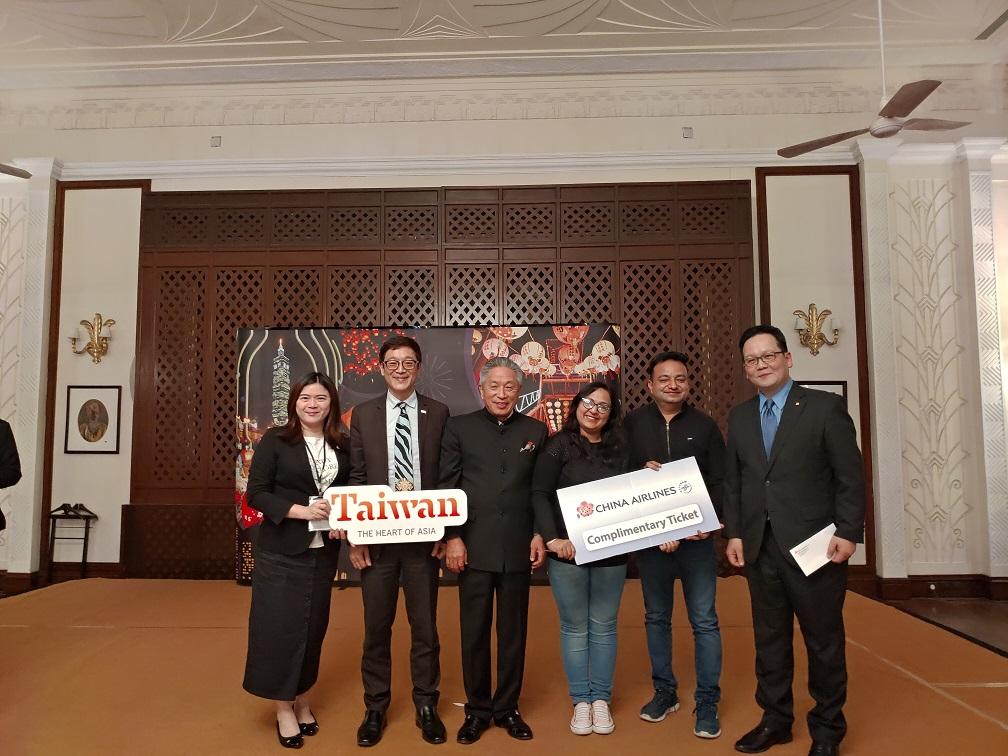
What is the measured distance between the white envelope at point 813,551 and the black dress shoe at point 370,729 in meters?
1.80

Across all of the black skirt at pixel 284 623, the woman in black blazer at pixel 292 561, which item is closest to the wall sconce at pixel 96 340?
the woman in black blazer at pixel 292 561

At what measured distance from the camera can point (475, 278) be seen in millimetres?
6164

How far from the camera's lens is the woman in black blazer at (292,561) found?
264 centimetres

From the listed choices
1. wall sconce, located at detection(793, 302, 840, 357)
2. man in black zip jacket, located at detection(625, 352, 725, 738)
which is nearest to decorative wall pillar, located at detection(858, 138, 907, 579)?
wall sconce, located at detection(793, 302, 840, 357)

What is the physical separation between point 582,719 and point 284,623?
4.25 ft

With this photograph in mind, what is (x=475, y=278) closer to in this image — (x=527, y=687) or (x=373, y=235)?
(x=373, y=235)

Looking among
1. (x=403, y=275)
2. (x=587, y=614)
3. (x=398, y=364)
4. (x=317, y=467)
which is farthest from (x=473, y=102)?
(x=587, y=614)

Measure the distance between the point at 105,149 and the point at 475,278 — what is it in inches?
154

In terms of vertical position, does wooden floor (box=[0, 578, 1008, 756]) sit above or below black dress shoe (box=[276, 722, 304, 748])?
below

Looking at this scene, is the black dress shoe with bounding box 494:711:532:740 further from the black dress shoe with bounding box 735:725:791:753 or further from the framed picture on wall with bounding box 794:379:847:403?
the framed picture on wall with bounding box 794:379:847:403

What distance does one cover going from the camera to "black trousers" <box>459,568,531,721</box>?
8.88 ft

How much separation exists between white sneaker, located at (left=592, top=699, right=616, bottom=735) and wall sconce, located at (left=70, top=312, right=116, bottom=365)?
568 cm

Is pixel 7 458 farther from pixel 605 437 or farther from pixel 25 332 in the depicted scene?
pixel 25 332

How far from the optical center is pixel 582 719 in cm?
272
